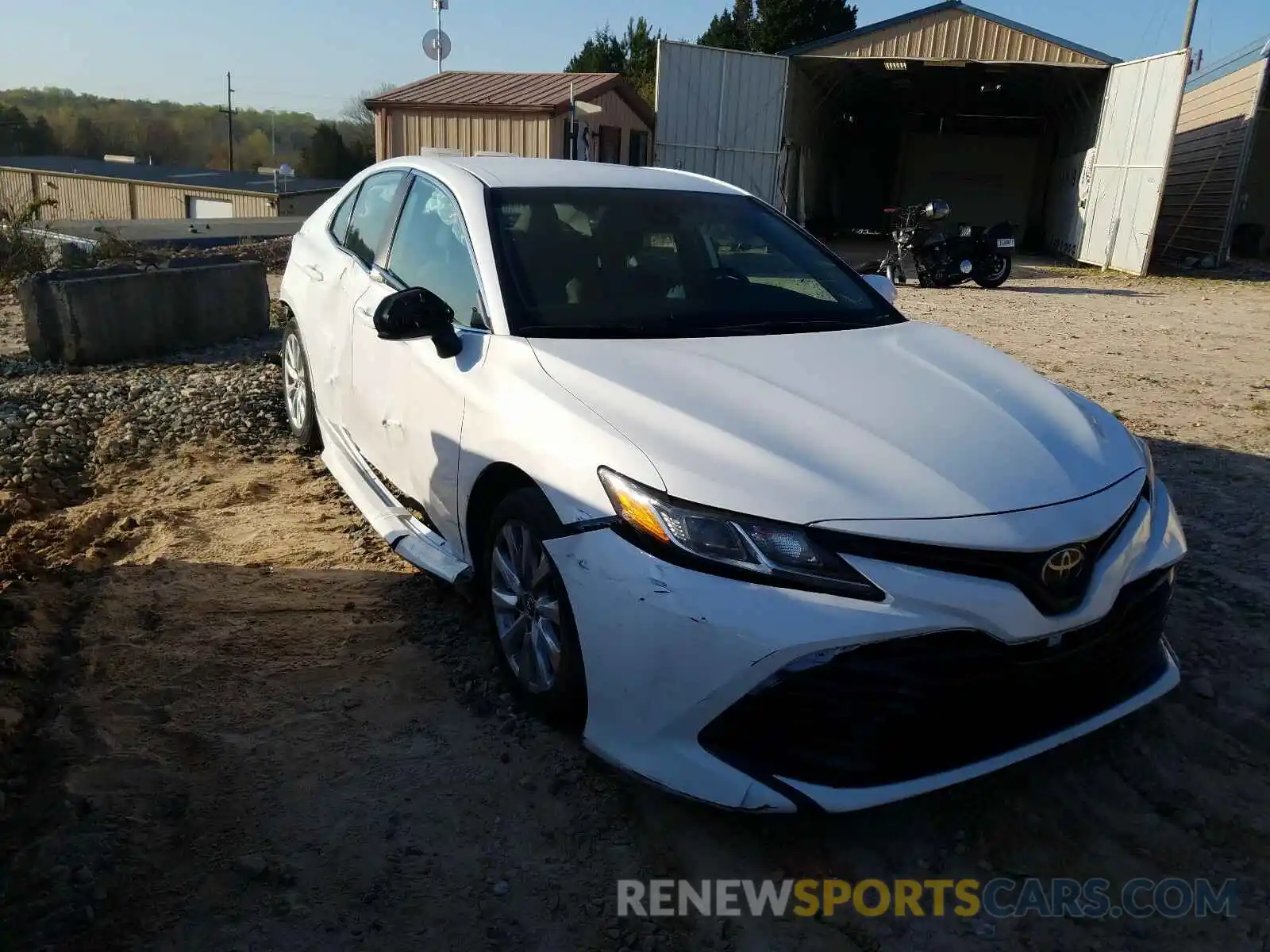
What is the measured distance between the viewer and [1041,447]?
2.70 metres

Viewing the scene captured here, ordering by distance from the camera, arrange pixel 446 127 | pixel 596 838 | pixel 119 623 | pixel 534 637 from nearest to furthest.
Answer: pixel 596 838, pixel 534 637, pixel 119 623, pixel 446 127

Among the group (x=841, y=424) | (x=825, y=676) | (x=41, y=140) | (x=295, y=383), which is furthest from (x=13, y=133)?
(x=825, y=676)

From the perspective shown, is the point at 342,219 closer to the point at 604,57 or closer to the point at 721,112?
the point at 721,112

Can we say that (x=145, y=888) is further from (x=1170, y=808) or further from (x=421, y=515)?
(x=1170, y=808)

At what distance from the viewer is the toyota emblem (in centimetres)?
235

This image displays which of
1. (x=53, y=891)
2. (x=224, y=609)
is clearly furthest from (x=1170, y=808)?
(x=224, y=609)

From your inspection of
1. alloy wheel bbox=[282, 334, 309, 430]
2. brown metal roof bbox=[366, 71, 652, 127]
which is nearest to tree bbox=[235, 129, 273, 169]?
brown metal roof bbox=[366, 71, 652, 127]

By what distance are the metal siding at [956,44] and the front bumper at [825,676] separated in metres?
19.6

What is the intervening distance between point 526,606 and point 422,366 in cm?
103

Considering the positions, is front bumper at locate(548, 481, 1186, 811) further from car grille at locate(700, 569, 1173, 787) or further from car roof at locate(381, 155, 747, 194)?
car roof at locate(381, 155, 747, 194)

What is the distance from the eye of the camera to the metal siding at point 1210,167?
59.1 feet

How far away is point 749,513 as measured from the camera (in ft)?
7.59

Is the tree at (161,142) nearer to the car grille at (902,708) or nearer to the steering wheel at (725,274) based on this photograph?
the steering wheel at (725,274)

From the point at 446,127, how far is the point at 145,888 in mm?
22437
